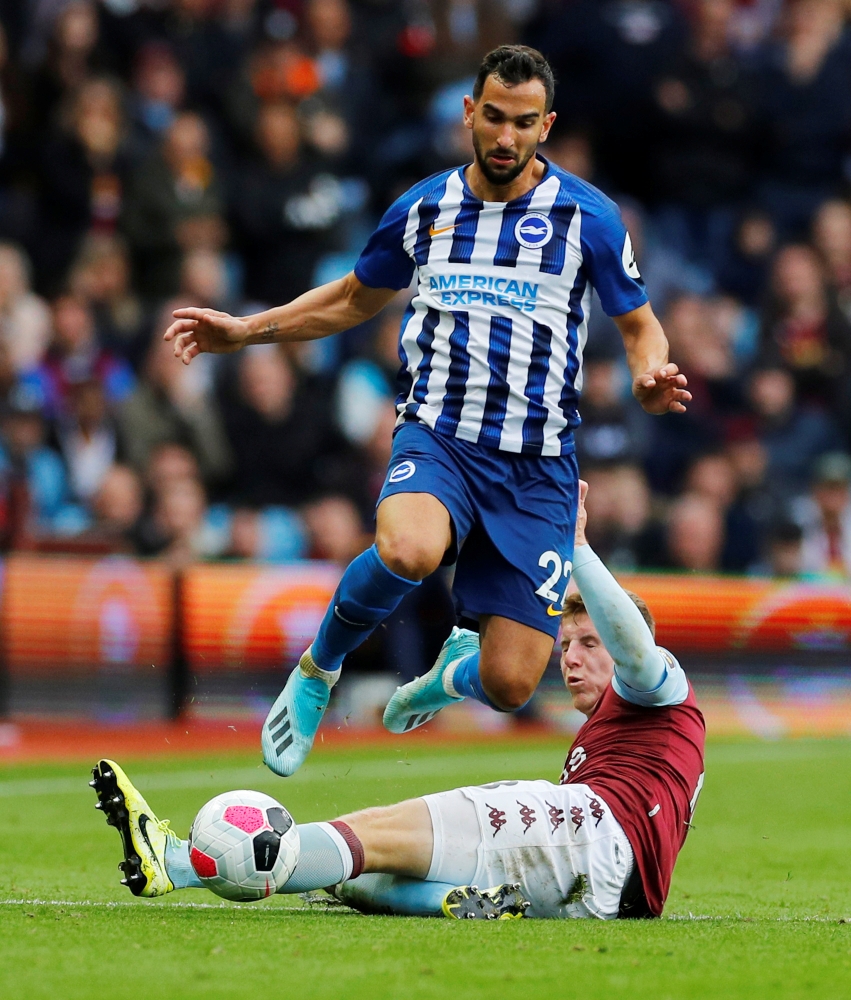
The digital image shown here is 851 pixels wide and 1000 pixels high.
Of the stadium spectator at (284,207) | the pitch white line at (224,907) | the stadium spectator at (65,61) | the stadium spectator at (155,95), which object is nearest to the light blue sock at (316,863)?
the pitch white line at (224,907)

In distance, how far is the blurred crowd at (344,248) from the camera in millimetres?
13180

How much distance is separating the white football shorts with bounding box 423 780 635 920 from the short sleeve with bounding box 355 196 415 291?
196cm

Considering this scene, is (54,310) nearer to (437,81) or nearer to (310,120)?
(310,120)

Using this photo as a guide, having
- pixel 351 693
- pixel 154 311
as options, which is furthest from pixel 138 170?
pixel 351 693

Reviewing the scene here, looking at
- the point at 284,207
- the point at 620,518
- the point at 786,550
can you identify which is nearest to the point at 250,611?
the point at 620,518

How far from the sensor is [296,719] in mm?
6027

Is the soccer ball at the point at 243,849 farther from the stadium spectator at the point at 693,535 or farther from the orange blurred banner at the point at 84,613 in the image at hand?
the stadium spectator at the point at 693,535

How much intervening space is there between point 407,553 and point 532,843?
99 centimetres

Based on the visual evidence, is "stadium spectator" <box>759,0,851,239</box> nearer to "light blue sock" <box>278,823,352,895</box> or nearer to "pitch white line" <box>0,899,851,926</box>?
"pitch white line" <box>0,899,851,926</box>

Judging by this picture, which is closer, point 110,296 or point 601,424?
point 110,296

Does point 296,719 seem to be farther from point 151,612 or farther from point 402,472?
point 151,612

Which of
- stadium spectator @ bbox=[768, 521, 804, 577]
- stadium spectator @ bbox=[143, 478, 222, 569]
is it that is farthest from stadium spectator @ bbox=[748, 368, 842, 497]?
stadium spectator @ bbox=[143, 478, 222, 569]

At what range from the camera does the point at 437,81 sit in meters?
16.2

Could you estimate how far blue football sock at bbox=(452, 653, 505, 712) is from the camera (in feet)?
20.1
